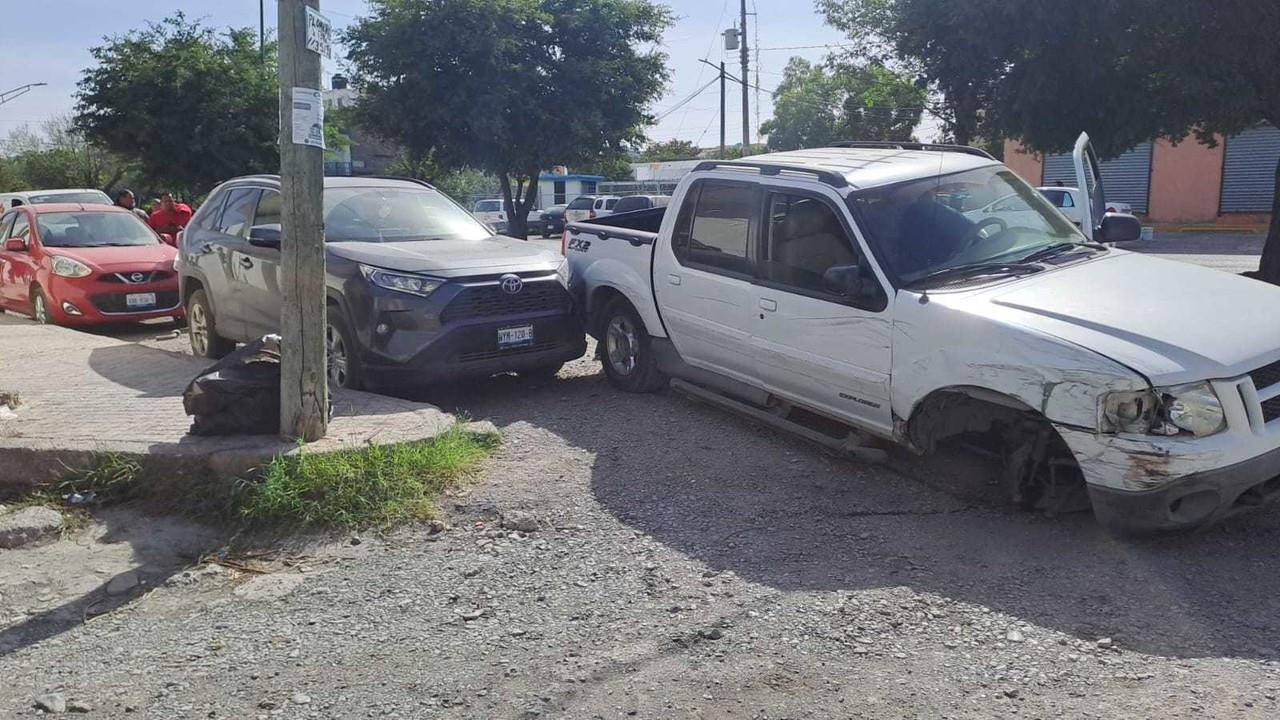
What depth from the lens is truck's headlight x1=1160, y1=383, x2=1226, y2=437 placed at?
444cm

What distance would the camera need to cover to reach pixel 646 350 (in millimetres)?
7906

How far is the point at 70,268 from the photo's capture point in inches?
476

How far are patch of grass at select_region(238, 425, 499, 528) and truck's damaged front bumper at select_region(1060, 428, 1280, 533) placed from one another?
3.22 metres

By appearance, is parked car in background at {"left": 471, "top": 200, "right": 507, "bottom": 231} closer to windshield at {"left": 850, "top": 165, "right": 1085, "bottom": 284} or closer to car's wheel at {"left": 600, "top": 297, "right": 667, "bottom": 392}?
car's wheel at {"left": 600, "top": 297, "right": 667, "bottom": 392}

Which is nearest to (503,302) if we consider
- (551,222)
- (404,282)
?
(404,282)

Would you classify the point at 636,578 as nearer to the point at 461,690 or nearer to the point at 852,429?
the point at 461,690

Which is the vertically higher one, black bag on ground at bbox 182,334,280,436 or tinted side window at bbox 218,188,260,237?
tinted side window at bbox 218,188,260,237

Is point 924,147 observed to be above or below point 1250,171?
below

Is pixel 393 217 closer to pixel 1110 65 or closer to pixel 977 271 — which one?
pixel 977 271

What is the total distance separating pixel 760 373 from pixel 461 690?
334 cm

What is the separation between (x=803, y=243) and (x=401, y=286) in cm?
294

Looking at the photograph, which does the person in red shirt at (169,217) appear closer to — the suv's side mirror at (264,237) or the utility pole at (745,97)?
the suv's side mirror at (264,237)

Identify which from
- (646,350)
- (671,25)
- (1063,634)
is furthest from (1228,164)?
(1063,634)

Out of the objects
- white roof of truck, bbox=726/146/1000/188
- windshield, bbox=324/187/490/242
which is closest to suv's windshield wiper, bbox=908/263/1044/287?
white roof of truck, bbox=726/146/1000/188
